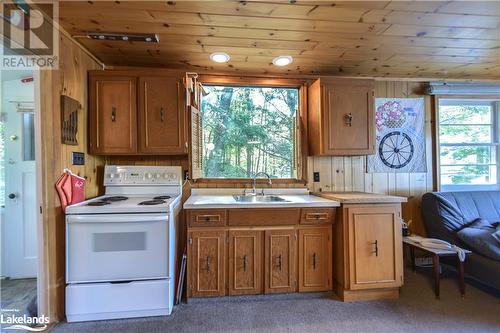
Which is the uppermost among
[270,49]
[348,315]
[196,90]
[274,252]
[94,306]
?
[270,49]

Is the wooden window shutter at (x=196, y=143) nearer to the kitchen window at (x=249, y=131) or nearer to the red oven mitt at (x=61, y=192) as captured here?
the kitchen window at (x=249, y=131)

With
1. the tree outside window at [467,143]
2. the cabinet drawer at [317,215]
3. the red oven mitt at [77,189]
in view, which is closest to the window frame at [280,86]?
the cabinet drawer at [317,215]

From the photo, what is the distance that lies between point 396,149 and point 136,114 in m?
2.90

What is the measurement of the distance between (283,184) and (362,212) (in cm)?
88

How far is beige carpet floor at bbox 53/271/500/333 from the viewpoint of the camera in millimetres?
1858

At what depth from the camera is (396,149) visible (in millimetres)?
2988

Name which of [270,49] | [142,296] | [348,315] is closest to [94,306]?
[142,296]

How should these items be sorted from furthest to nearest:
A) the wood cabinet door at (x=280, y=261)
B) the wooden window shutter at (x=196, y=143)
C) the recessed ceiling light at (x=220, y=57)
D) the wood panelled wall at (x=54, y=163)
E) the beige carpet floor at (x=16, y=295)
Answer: the wooden window shutter at (x=196, y=143), the recessed ceiling light at (x=220, y=57), the wood cabinet door at (x=280, y=261), the beige carpet floor at (x=16, y=295), the wood panelled wall at (x=54, y=163)

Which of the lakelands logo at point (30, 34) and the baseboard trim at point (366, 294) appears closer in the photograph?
the lakelands logo at point (30, 34)

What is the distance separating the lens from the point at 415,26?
1.96m

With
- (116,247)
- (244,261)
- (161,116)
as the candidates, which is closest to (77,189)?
(116,247)

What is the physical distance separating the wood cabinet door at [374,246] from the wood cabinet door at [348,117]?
666mm

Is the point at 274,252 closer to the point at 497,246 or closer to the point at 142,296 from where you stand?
the point at 142,296

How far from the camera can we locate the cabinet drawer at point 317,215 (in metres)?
2.25
